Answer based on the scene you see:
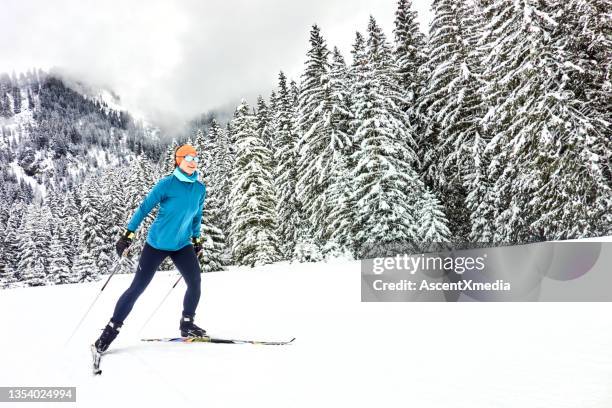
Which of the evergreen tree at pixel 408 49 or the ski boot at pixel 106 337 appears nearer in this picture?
the ski boot at pixel 106 337

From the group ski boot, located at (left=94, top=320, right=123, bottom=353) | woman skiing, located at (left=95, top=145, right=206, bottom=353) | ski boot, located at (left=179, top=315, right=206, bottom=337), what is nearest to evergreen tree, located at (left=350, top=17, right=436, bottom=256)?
ski boot, located at (left=179, top=315, right=206, bottom=337)

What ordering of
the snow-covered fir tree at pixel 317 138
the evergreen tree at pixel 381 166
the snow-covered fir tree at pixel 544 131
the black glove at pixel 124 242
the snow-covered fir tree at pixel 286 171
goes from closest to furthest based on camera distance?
the black glove at pixel 124 242
the snow-covered fir tree at pixel 544 131
the evergreen tree at pixel 381 166
the snow-covered fir tree at pixel 317 138
the snow-covered fir tree at pixel 286 171

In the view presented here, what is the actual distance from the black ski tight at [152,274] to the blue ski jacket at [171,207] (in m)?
0.12

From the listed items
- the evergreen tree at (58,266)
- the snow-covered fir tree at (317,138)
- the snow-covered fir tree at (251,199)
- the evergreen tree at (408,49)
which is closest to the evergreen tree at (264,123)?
the snow-covered fir tree at (251,199)

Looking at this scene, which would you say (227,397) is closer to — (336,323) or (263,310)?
(336,323)

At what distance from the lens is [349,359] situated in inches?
149

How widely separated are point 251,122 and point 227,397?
2875cm

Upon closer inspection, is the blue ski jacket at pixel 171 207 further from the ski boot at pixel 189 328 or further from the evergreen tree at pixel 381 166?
the evergreen tree at pixel 381 166

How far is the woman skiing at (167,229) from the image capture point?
4.52 metres

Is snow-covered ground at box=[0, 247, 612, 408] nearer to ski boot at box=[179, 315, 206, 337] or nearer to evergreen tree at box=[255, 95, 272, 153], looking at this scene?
ski boot at box=[179, 315, 206, 337]

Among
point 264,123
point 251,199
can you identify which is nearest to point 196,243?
point 251,199

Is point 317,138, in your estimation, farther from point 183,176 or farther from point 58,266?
point 58,266

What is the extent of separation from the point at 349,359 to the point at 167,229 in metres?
2.44

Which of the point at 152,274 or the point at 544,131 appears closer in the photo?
the point at 152,274
